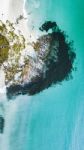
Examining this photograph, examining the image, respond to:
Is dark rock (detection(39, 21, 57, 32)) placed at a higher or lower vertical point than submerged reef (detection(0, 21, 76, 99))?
higher

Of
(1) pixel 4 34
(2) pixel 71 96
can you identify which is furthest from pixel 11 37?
(2) pixel 71 96

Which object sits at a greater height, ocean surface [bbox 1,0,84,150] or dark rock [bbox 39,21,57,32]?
dark rock [bbox 39,21,57,32]

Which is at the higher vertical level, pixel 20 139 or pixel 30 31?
pixel 30 31

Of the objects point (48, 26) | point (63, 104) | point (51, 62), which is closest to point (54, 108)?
point (63, 104)

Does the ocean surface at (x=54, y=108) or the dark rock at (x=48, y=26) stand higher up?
the dark rock at (x=48, y=26)

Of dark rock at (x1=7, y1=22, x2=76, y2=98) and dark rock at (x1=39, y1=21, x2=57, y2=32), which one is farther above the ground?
dark rock at (x1=39, y1=21, x2=57, y2=32)

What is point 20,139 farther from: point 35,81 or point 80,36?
point 80,36
